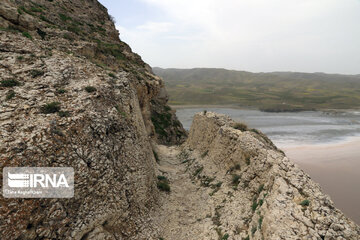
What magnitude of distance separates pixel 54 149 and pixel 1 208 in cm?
210

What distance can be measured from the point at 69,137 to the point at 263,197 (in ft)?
26.8

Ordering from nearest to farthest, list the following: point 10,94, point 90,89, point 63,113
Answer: point 10,94 → point 63,113 → point 90,89

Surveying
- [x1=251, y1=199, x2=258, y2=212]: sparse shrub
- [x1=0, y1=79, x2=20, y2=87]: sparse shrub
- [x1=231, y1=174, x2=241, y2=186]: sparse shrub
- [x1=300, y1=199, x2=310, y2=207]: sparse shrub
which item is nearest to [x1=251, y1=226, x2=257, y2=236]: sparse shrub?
[x1=251, y1=199, x2=258, y2=212]: sparse shrub

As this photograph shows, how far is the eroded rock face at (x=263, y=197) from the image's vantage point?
5.92 m

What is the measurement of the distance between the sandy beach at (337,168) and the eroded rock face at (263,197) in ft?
33.8

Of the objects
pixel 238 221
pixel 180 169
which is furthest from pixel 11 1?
pixel 238 221

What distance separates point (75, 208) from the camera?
6.74 meters

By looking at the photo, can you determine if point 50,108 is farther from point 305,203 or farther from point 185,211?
point 305,203

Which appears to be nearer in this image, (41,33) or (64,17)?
(41,33)

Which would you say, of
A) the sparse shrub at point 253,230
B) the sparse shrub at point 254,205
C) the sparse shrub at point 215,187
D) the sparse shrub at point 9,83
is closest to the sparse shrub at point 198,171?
the sparse shrub at point 215,187

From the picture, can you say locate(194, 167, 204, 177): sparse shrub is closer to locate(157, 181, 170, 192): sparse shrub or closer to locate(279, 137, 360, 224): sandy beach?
locate(157, 181, 170, 192): sparse shrub

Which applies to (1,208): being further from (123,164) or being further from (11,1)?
(11,1)

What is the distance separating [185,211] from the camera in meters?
10.9

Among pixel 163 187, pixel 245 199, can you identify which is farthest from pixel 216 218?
pixel 163 187
